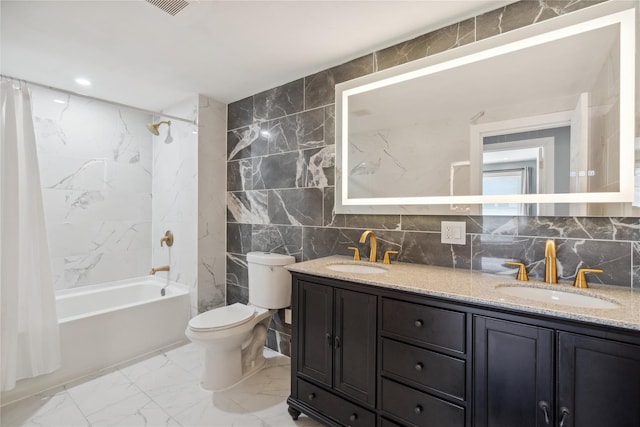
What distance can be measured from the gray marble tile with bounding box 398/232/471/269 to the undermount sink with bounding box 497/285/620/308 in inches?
10.9

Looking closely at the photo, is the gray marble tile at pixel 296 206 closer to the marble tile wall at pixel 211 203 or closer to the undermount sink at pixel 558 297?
Answer: the marble tile wall at pixel 211 203

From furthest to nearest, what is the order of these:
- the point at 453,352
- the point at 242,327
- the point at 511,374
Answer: the point at 242,327
the point at 453,352
the point at 511,374

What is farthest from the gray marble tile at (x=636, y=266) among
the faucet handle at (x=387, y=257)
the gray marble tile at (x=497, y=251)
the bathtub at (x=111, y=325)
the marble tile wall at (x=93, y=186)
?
the marble tile wall at (x=93, y=186)

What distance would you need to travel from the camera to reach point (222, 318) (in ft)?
6.86

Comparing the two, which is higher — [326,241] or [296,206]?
[296,206]

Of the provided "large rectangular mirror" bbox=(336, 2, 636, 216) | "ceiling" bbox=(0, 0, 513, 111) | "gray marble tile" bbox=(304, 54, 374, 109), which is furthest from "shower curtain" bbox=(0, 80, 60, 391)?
"large rectangular mirror" bbox=(336, 2, 636, 216)

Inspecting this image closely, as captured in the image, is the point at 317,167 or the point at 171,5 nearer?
the point at 171,5

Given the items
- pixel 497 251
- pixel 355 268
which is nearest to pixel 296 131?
pixel 355 268

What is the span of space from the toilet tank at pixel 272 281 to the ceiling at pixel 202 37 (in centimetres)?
145

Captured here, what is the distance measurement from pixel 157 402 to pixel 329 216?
1636mm

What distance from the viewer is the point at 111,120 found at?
3.04 metres

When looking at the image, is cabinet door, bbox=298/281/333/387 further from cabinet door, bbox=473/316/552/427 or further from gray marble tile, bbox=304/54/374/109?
gray marble tile, bbox=304/54/374/109

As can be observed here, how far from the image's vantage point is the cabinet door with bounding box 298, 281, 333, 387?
1.58 m

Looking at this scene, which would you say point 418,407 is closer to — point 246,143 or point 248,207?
point 248,207
